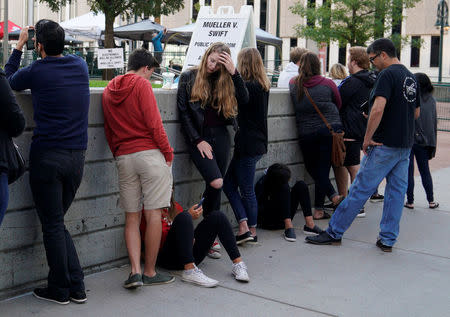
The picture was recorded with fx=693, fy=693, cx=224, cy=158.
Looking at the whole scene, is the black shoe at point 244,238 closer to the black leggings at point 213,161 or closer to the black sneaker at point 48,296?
the black leggings at point 213,161

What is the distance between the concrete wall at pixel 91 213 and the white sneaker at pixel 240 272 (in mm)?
950

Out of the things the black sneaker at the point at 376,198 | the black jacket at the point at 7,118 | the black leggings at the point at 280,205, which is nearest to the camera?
the black jacket at the point at 7,118

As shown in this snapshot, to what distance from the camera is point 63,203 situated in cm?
455

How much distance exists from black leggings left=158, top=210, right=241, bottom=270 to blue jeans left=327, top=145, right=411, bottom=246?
4.93ft

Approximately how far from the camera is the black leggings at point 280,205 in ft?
21.8

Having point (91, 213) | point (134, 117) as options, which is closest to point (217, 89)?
point (134, 117)

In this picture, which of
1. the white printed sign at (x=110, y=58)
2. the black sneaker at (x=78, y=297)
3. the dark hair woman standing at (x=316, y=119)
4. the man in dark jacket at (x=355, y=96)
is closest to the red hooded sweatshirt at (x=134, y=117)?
the black sneaker at (x=78, y=297)

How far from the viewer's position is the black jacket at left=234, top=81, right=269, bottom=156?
6.29 meters

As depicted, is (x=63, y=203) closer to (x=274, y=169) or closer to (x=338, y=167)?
(x=274, y=169)

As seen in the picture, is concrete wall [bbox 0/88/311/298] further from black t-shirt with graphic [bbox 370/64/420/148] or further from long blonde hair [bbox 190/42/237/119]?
black t-shirt with graphic [bbox 370/64/420/148]

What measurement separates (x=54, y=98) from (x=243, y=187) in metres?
2.48

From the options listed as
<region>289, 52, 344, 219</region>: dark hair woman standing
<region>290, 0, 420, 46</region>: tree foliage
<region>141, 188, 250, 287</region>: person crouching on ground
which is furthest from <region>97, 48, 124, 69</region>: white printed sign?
<region>290, 0, 420, 46</region>: tree foliage

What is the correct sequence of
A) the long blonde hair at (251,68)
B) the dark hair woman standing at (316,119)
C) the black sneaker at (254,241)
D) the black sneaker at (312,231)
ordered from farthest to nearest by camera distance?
the dark hair woman standing at (316,119)
the black sneaker at (312,231)
the black sneaker at (254,241)
the long blonde hair at (251,68)

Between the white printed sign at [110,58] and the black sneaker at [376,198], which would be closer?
the black sneaker at [376,198]
